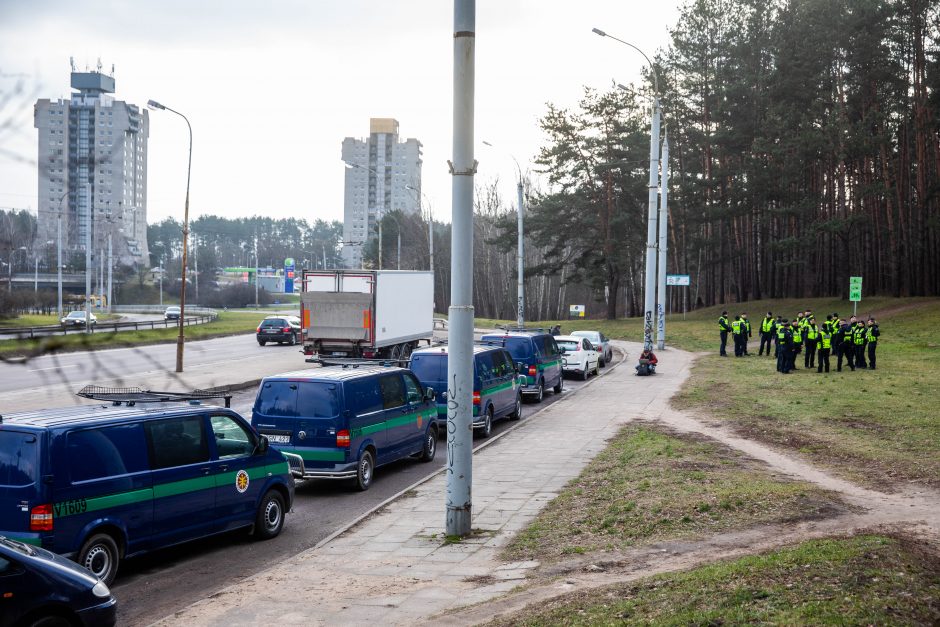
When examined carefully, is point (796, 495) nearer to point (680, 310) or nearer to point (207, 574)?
point (207, 574)

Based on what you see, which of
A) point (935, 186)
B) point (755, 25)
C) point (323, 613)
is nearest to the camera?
point (323, 613)

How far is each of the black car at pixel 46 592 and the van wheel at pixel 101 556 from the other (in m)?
1.95

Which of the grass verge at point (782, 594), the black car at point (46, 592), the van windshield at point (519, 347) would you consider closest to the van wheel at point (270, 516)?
the black car at point (46, 592)

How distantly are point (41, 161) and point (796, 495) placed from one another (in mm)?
10326

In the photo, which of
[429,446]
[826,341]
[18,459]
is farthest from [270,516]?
[826,341]

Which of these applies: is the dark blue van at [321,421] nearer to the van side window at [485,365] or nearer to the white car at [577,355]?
the van side window at [485,365]

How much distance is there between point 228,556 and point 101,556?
1.77 m

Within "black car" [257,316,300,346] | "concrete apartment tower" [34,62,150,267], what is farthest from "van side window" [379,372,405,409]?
"black car" [257,316,300,346]

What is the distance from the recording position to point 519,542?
396 inches

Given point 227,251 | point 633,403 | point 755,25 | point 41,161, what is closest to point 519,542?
point 41,161

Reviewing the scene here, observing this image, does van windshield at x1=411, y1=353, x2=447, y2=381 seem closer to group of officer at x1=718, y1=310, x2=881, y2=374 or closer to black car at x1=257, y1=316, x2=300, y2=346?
group of officer at x1=718, y1=310, x2=881, y2=374

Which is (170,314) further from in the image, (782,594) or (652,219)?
(782,594)

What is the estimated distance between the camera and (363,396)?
45.0 ft

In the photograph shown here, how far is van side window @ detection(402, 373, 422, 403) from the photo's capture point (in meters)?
15.4
